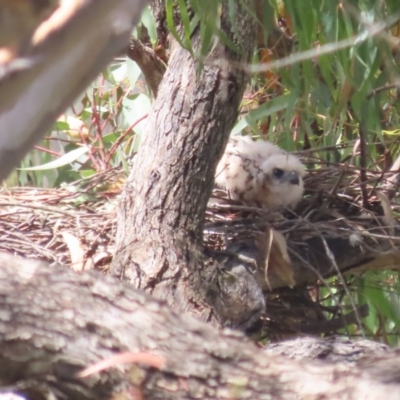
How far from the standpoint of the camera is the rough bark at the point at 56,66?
1.58ft

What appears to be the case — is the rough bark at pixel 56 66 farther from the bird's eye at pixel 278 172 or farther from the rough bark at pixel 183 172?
the bird's eye at pixel 278 172

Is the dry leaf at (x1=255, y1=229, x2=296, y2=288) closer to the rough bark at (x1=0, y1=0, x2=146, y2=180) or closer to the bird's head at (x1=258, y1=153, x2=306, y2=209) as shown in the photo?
the bird's head at (x1=258, y1=153, x2=306, y2=209)

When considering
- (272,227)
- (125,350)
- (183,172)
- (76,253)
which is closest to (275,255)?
(272,227)

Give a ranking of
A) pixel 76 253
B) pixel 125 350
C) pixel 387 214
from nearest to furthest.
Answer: pixel 125 350 → pixel 76 253 → pixel 387 214

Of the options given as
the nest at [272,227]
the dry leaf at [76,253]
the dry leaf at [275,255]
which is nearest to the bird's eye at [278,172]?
the nest at [272,227]

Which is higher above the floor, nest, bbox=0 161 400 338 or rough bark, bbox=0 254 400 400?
nest, bbox=0 161 400 338

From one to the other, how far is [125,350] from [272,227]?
3.18 feet

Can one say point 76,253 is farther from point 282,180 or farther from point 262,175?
point 262,175

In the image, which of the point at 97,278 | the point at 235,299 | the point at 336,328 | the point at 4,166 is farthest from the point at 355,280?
the point at 4,166

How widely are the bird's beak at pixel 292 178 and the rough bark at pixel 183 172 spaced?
47 centimetres

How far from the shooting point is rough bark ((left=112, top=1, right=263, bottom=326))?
5.47ft

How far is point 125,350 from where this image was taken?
3.39 ft

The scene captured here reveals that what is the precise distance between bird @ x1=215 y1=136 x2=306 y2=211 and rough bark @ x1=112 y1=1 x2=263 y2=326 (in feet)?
1.69

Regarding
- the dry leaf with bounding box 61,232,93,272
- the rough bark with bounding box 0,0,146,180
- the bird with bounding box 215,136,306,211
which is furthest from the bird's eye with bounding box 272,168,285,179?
the rough bark with bounding box 0,0,146,180
